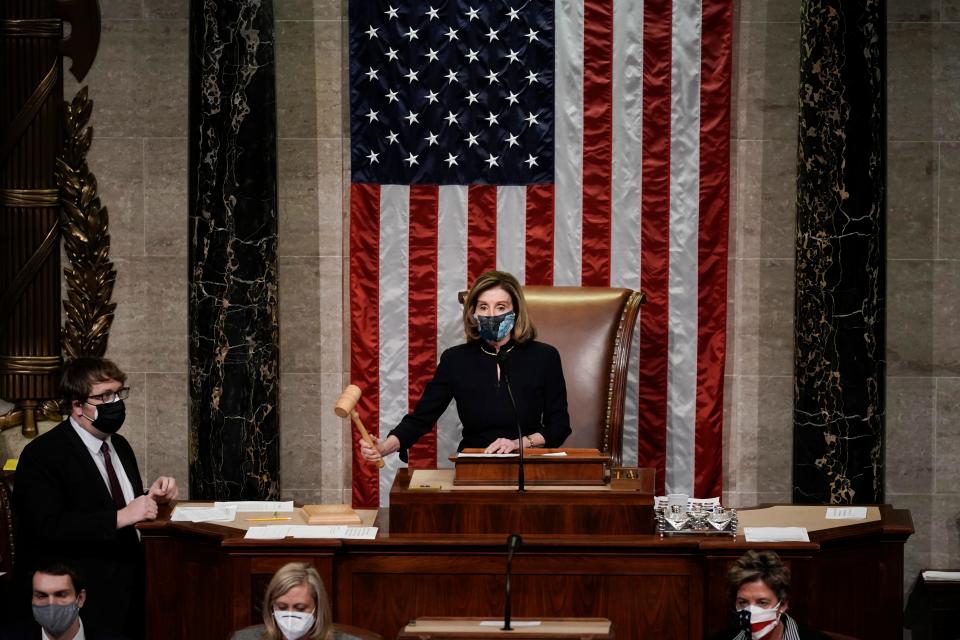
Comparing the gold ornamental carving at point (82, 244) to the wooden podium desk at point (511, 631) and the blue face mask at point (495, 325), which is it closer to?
the blue face mask at point (495, 325)

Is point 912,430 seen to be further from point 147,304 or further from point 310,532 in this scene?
point 147,304

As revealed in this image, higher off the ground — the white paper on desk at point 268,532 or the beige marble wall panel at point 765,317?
the beige marble wall panel at point 765,317

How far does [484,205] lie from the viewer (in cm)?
834

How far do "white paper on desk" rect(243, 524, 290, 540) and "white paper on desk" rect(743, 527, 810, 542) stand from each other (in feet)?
6.14

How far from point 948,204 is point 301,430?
4.37 meters

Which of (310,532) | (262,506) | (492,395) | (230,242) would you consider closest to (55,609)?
(310,532)

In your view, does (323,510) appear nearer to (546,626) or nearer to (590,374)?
(546,626)

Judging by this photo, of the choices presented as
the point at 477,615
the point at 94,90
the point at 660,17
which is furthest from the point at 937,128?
the point at 94,90

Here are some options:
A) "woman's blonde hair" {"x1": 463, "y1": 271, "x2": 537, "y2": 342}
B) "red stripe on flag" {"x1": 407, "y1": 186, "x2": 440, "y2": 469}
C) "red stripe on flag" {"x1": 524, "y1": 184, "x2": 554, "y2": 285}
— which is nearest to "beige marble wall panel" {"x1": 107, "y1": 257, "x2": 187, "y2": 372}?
"red stripe on flag" {"x1": 407, "y1": 186, "x2": 440, "y2": 469}

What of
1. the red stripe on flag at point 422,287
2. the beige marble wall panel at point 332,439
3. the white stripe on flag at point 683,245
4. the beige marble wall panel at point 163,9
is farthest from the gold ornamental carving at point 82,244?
the white stripe on flag at point 683,245

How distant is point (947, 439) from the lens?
8.41 metres

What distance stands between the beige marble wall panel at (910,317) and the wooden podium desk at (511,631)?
4.67 m

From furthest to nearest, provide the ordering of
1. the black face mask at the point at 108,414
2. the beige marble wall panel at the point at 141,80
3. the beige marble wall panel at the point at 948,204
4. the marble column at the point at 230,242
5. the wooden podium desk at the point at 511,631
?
the beige marble wall panel at the point at 141,80
the beige marble wall panel at the point at 948,204
the marble column at the point at 230,242
the black face mask at the point at 108,414
the wooden podium desk at the point at 511,631

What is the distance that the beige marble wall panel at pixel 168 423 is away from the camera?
863cm
